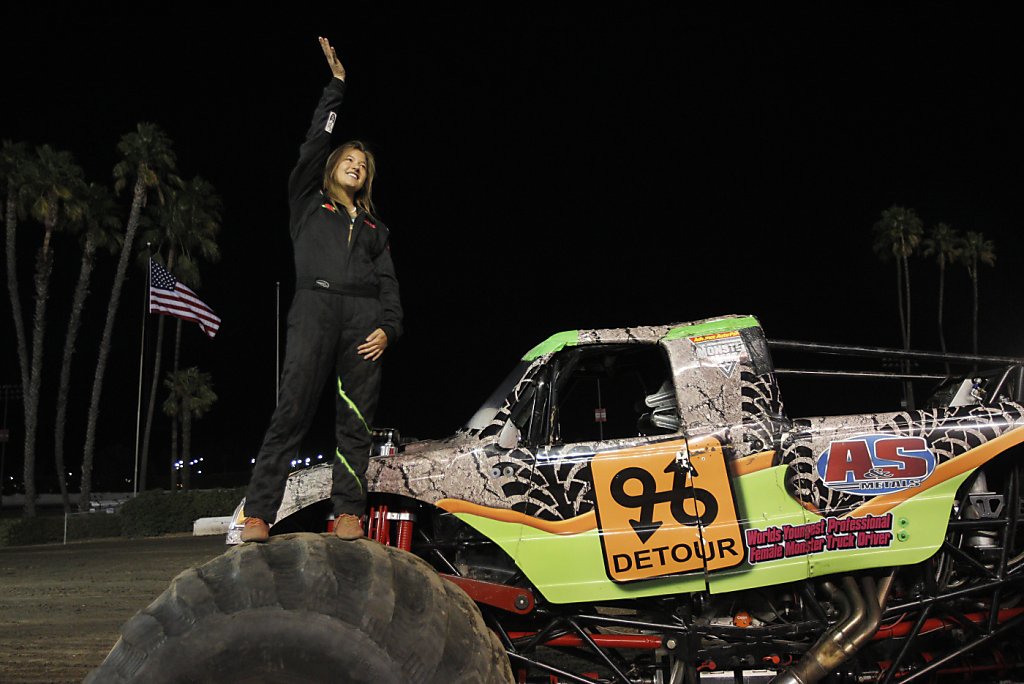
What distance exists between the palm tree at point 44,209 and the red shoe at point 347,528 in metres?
36.4

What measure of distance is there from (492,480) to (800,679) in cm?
169

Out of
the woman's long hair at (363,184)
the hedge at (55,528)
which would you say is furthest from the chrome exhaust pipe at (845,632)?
the hedge at (55,528)

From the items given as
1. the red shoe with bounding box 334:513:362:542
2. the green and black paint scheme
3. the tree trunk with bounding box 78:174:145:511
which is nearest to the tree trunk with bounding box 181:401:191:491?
the tree trunk with bounding box 78:174:145:511

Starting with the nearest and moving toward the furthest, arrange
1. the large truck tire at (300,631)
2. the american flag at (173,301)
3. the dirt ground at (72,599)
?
the large truck tire at (300,631) < the dirt ground at (72,599) < the american flag at (173,301)

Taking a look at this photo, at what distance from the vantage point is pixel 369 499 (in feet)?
13.3

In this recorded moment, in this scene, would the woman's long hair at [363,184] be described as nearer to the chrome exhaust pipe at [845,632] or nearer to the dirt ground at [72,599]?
the chrome exhaust pipe at [845,632]

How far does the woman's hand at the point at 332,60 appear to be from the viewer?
358 centimetres

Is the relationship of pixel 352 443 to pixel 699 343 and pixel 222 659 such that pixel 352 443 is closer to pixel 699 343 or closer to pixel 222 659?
pixel 222 659

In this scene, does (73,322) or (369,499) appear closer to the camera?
(369,499)

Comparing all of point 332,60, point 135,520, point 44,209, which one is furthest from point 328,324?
point 44,209

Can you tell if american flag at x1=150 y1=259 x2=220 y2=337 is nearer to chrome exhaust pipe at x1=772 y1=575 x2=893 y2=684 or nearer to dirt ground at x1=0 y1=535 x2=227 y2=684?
dirt ground at x1=0 y1=535 x2=227 y2=684

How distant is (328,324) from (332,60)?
122 centimetres

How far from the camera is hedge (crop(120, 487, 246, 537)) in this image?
28.3 metres

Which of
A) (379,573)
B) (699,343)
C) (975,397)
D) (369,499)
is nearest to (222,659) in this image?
(379,573)
